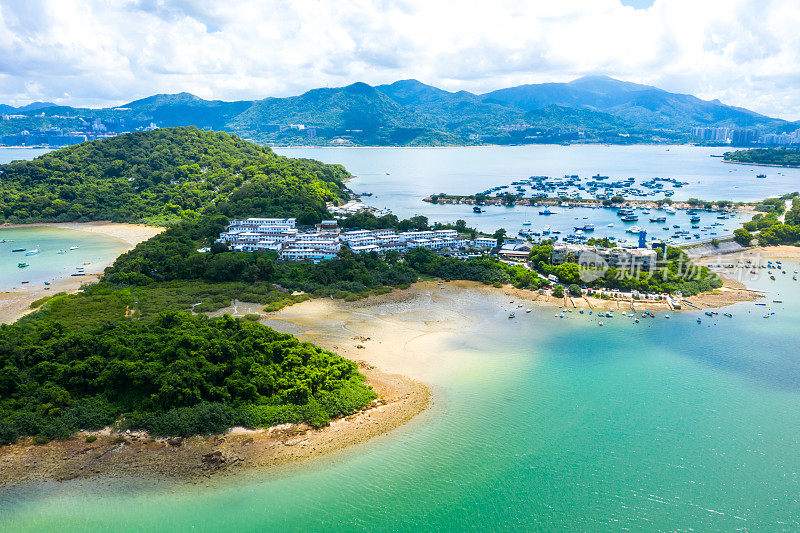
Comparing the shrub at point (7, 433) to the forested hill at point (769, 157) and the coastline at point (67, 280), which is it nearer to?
the coastline at point (67, 280)

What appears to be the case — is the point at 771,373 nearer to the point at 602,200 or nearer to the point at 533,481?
the point at 533,481

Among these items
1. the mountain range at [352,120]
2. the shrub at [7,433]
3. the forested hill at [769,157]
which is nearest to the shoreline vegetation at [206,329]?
the shrub at [7,433]

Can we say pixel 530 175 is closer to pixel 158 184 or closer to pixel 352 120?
pixel 158 184

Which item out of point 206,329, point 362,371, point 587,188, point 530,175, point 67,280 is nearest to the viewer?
point 206,329

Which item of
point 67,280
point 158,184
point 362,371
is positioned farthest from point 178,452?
point 158,184

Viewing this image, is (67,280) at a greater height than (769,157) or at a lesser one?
lesser

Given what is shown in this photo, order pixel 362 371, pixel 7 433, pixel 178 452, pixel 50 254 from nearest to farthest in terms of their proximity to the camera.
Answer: pixel 178 452 → pixel 7 433 → pixel 362 371 → pixel 50 254

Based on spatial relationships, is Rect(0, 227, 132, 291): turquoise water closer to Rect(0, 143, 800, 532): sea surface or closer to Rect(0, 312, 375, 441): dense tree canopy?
Rect(0, 312, 375, 441): dense tree canopy

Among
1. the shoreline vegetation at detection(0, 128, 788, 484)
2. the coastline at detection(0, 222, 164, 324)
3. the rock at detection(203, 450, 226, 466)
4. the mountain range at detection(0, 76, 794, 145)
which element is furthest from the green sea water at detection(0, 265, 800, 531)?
the mountain range at detection(0, 76, 794, 145)

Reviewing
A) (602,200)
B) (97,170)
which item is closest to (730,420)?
(602,200)
